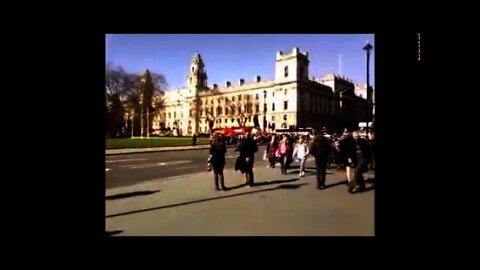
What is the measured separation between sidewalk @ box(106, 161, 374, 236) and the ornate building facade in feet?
4.20

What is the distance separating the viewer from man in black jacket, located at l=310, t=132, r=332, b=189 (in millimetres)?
7941

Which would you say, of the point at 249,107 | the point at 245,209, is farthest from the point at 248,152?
the point at 245,209

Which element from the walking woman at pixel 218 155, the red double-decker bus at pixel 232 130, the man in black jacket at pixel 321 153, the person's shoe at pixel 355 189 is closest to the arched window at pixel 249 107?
the red double-decker bus at pixel 232 130

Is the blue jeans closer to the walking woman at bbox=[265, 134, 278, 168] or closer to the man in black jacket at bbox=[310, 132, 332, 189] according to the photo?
the walking woman at bbox=[265, 134, 278, 168]

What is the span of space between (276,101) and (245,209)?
158 inches

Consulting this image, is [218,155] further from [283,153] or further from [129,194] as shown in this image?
[283,153]

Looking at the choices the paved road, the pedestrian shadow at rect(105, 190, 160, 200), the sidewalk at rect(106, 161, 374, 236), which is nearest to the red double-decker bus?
the paved road

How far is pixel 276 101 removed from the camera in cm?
983

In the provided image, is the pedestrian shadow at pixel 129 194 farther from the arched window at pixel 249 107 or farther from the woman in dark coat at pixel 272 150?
the woman in dark coat at pixel 272 150

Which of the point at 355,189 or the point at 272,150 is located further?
the point at 272,150

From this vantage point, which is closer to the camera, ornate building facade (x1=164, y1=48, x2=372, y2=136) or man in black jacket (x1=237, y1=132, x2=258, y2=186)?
ornate building facade (x1=164, y1=48, x2=372, y2=136)
